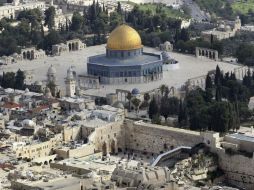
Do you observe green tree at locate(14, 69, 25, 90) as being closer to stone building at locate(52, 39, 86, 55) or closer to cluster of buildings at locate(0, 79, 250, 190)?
cluster of buildings at locate(0, 79, 250, 190)

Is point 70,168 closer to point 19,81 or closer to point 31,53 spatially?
point 19,81

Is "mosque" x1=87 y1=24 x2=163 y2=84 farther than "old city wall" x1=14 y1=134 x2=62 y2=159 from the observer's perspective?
Yes

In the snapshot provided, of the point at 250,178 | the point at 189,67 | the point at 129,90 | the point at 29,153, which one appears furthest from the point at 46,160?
the point at 189,67

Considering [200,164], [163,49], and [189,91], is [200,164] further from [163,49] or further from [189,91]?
[163,49]

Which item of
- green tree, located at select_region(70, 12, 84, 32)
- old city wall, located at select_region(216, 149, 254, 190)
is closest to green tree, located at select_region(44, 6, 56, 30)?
green tree, located at select_region(70, 12, 84, 32)

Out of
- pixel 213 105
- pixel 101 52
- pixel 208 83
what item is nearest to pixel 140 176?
pixel 213 105

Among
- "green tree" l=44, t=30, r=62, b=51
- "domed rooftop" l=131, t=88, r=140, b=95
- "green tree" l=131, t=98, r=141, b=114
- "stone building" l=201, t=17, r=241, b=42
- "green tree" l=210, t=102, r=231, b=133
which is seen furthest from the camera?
"stone building" l=201, t=17, r=241, b=42

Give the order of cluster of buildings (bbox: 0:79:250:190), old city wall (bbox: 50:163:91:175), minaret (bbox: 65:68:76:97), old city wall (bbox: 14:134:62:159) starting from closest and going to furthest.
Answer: cluster of buildings (bbox: 0:79:250:190) < old city wall (bbox: 50:163:91:175) < old city wall (bbox: 14:134:62:159) < minaret (bbox: 65:68:76:97)

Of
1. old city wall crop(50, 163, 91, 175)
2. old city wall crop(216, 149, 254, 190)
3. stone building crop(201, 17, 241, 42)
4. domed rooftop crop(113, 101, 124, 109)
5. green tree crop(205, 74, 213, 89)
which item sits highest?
stone building crop(201, 17, 241, 42)
